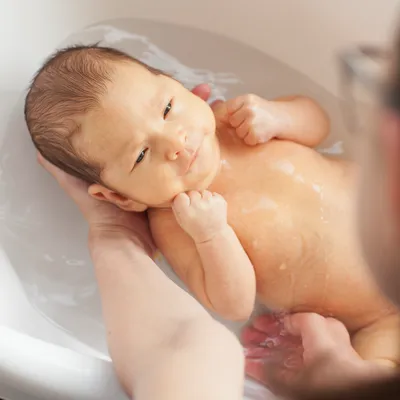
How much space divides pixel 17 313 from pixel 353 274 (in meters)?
0.54

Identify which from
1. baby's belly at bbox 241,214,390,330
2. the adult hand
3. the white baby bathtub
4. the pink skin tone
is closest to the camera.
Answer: the adult hand

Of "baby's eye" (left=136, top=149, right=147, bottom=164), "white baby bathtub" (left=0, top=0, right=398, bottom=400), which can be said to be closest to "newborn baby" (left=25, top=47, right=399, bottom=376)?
"baby's eye" (left=136, top=149, right=147, bottom=164)

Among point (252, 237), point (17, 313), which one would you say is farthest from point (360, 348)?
point (17, 313)

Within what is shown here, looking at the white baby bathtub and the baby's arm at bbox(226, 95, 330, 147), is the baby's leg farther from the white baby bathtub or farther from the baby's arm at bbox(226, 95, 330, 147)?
the baby's arm at bbox(226, 95, 330, 147)

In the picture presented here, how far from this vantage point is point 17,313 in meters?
1.05

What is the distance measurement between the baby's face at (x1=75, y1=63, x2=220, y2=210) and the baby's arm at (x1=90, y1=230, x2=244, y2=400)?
11cm

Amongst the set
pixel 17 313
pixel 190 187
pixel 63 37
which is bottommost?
pixel 17 313

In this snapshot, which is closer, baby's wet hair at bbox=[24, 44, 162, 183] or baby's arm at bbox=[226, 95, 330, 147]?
baby's wet hair at bbox=[24, 44, 162, 183]

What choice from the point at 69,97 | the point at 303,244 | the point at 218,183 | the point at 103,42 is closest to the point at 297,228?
the point at 303,244

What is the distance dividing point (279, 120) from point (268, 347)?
376 millimetres

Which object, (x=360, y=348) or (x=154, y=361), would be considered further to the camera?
(x=360, y=348)

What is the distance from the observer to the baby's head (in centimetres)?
90

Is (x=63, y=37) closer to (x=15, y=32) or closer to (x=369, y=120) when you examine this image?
(x=15, y=32)

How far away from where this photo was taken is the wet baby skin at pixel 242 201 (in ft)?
2.98
